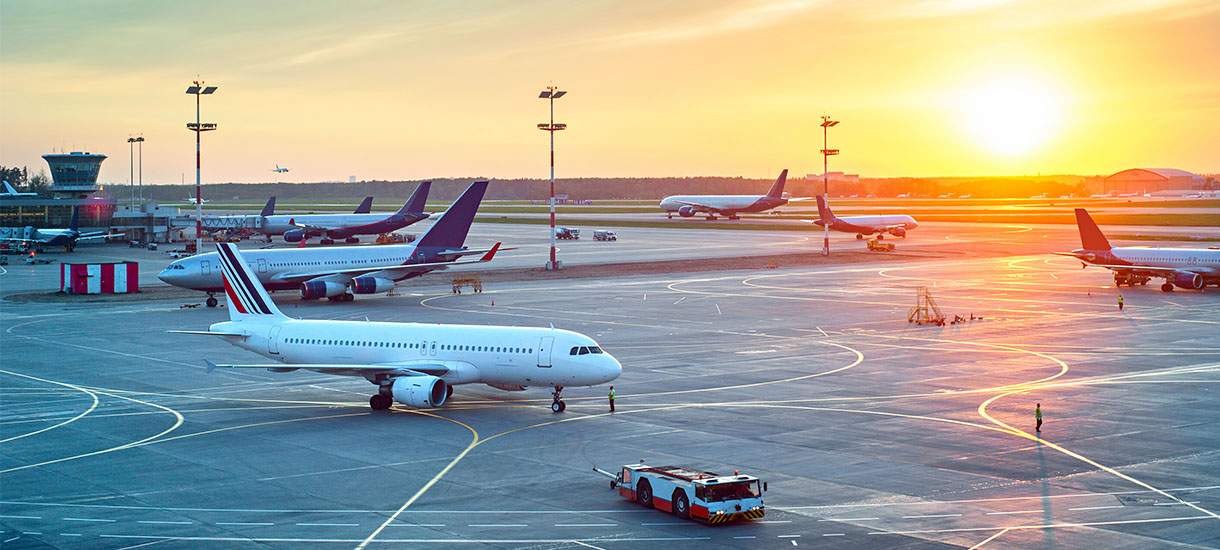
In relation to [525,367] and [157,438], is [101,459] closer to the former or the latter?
[157,438]

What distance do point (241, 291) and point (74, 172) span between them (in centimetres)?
15720

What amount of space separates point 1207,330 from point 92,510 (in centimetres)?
6720

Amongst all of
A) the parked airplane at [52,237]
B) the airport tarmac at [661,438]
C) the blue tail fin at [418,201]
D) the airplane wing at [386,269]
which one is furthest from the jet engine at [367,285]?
the parked airplane at [52,237]

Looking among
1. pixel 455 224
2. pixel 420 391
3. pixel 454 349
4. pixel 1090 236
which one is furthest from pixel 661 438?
pixel 1090 236

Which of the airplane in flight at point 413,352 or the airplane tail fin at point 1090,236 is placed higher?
the airplane tail fin at point 1090,236

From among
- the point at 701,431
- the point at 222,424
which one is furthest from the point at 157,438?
the point at 701,431

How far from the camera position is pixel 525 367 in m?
49.2

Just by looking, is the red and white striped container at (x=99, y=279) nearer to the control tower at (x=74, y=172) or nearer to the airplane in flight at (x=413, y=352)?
the airplane in flight at (x=413, y=352)

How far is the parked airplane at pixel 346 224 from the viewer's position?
170238 millimetres

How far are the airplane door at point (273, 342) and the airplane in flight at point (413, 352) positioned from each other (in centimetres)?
5

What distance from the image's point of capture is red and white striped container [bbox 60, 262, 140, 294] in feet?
328

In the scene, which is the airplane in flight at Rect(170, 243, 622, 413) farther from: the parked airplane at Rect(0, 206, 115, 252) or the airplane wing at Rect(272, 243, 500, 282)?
the parked airplane at Rect(0, 206, 115, 252)

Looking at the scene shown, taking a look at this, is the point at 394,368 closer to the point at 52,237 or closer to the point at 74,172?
the point at 52,237

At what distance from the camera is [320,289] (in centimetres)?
9344
